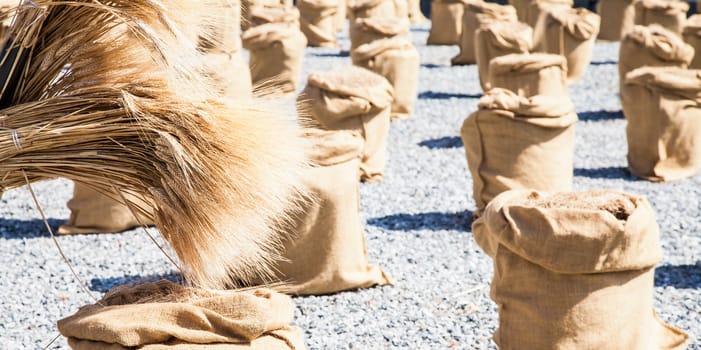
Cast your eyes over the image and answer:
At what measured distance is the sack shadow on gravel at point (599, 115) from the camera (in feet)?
26.4

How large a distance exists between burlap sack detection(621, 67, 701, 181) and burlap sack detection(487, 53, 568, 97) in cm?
75

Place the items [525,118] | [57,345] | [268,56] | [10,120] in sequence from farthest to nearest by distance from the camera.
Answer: [268,56], [525,118], [57,345], [10,120]

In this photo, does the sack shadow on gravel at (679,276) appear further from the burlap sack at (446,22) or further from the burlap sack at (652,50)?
the burlap sack at (446,22)

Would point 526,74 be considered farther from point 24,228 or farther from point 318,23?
point 318,23

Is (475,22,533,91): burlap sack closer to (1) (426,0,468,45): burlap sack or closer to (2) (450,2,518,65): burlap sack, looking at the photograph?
(2) (450,2,518,65): burlap sack

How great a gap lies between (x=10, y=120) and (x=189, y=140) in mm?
294

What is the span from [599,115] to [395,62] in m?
2.09

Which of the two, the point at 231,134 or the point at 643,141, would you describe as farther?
the point at 643,141

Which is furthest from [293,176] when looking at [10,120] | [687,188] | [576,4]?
[576,4]

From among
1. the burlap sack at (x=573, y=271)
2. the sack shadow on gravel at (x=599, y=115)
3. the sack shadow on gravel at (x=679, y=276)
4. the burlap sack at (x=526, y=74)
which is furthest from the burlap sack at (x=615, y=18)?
the burlap sack at (x=573, y=271)

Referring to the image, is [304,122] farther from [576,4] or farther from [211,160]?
[576,4]

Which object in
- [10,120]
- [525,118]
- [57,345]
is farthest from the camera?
[525,118]

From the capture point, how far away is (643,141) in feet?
20.0

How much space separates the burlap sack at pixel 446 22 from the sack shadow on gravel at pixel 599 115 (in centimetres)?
412
